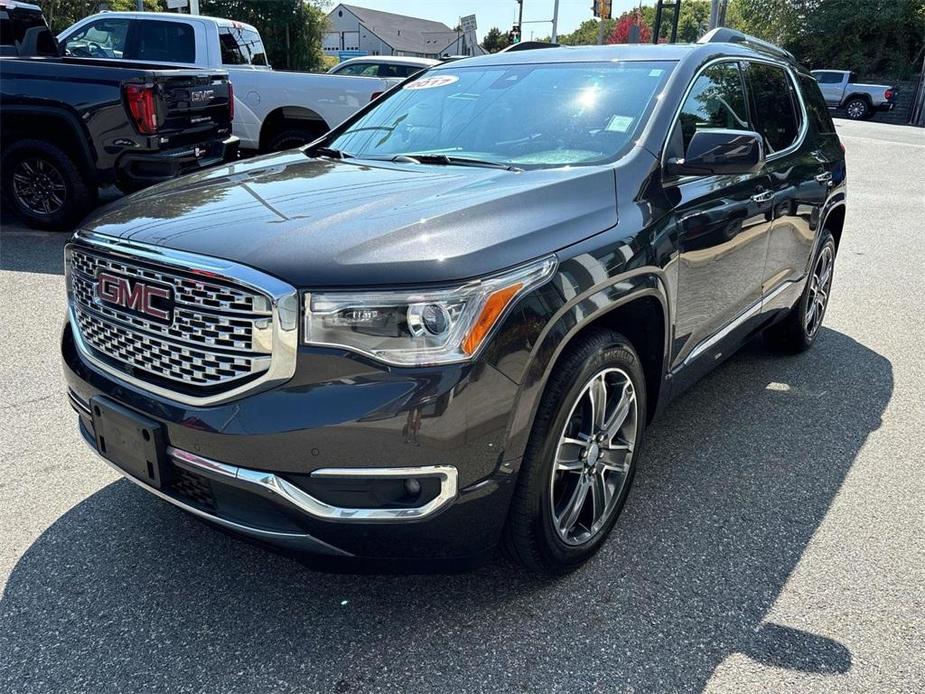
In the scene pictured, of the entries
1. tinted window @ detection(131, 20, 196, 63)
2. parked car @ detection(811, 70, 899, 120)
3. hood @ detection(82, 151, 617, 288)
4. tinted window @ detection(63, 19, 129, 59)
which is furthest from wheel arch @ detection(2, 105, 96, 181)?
parked car @ detection(811, 70, 899, 120)

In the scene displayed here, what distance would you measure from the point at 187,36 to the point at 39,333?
650 cm

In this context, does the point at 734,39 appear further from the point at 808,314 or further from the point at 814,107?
Answer: the point at 808,314

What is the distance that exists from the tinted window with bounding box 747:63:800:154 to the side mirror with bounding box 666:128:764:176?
111 centimetres

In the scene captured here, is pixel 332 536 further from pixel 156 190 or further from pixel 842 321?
pixel 842 321

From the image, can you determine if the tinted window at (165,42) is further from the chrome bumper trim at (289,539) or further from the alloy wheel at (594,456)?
the chrome bumper trim at (289,539)

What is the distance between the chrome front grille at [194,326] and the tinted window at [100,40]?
9086 mm

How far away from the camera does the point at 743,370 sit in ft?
15.6

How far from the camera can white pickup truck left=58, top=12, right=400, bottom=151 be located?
10.0 metres

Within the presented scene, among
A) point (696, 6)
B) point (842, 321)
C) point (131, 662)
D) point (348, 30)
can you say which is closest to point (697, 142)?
point (131, 662)

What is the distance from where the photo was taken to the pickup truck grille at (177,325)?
2049mm

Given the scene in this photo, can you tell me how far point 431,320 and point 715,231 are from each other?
1.64 meters

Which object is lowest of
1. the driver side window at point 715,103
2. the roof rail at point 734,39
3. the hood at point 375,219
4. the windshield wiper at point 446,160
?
the hood at point 375,219

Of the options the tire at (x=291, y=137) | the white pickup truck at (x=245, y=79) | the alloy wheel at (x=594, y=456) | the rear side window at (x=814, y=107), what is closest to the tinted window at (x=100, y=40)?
the white pickup truck at (x=245, y=79)

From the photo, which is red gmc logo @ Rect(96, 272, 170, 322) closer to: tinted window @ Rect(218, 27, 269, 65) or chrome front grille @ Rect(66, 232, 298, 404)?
chrome front grille @ Rect(66, 232, 298, 404)
